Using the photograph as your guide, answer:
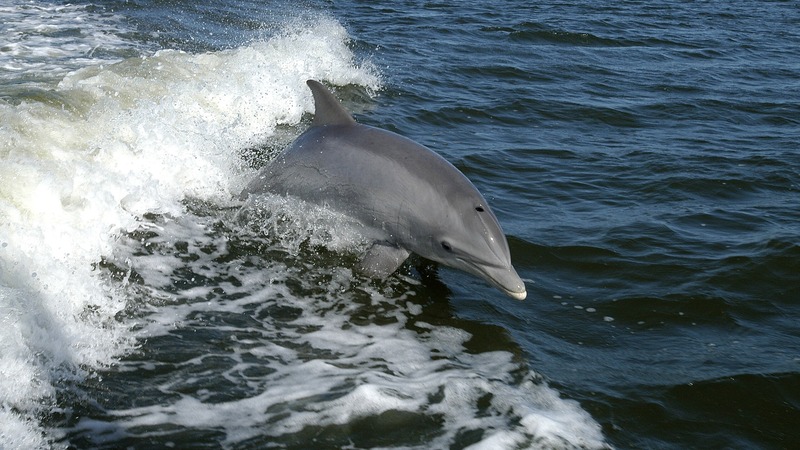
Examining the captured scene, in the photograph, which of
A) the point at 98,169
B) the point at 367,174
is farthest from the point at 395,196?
the point at 98,169

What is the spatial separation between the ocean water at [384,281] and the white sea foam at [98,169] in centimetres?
3

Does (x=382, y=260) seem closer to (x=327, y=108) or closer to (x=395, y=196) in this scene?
(x=395, y=196)

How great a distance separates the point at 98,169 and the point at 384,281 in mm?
3169

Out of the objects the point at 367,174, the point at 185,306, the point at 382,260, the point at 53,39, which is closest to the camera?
the point at 185,306

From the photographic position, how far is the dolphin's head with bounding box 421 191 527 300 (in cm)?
707

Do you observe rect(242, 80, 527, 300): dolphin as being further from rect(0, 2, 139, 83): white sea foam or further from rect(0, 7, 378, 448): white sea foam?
rect(0, 2, 139, 83): white sea foam

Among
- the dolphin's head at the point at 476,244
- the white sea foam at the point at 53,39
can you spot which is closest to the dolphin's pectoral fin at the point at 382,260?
the dolphin's head at the point at 476,244

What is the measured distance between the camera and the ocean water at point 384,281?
5482mm

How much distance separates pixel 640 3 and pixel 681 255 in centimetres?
1783

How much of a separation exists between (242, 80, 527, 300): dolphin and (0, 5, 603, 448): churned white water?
299mm

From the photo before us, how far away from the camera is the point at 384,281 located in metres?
7.62

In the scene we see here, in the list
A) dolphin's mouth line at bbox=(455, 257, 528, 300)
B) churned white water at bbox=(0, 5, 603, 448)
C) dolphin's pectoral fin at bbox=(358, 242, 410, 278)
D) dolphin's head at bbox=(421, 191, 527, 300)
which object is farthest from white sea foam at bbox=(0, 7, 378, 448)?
dolphin's mouth line at bbox=(455, 257, 528, 300)

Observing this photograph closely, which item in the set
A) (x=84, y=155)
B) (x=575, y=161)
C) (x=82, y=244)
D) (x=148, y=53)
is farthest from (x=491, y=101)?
(x=82, y=244)

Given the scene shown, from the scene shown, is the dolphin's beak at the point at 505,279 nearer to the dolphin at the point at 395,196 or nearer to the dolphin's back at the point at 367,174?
the dolphin at the point at 395,196
